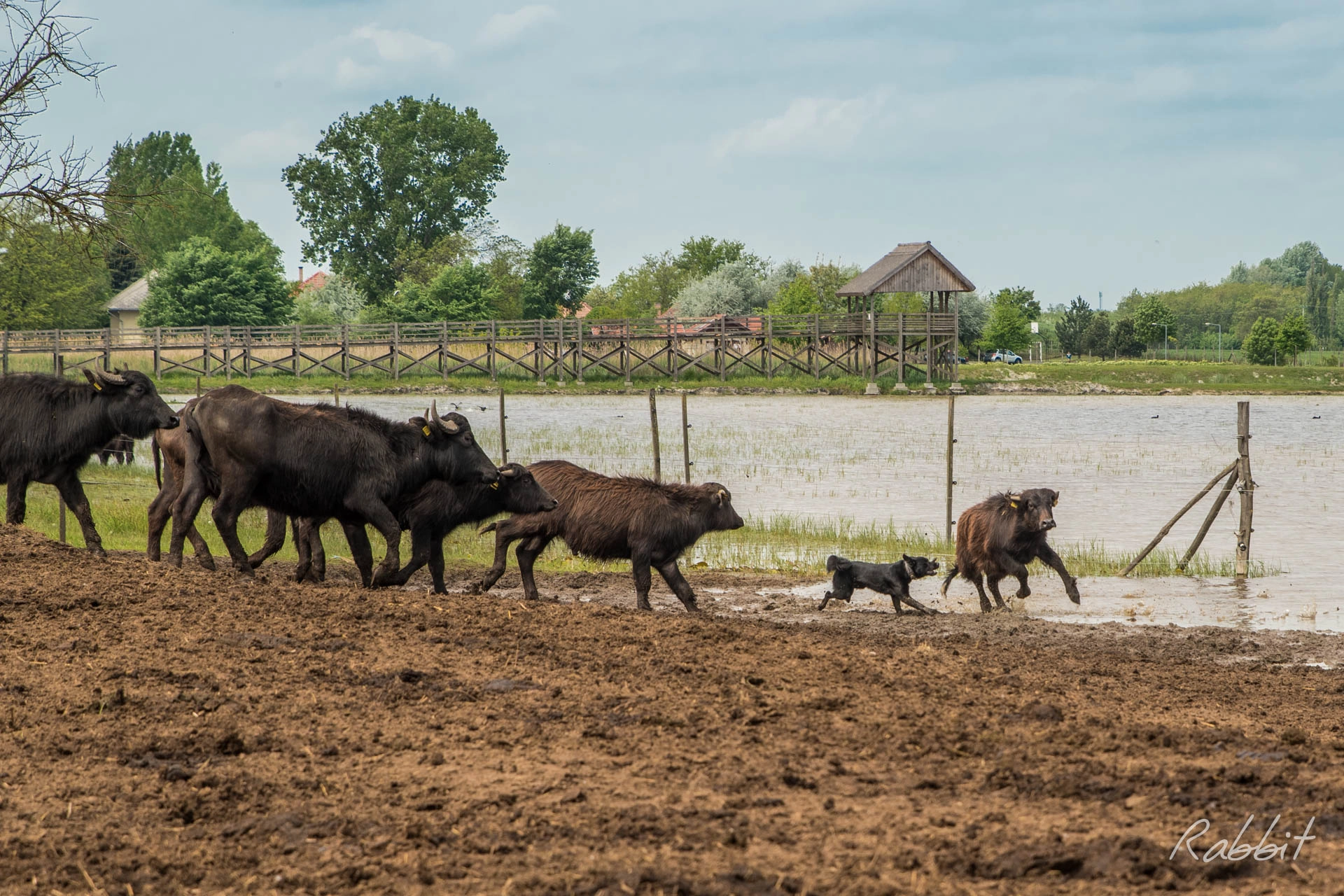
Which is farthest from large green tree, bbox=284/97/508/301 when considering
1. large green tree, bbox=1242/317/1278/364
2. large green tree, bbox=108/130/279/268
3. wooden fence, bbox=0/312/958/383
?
large green tree, bbox=1242/317/1278/364

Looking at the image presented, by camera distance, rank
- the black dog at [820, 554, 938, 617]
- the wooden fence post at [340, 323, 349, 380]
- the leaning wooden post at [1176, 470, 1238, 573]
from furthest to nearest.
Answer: the wooden fence post at [340, 323, 349, 380] → the leaning wooden post at [1176, 470, 1238, 573] → the black dog at [820, 554, 938, 617]

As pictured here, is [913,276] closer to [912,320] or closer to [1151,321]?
[912,320]

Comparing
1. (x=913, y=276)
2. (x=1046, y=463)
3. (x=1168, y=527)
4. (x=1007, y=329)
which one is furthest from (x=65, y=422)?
(x=1007, y=329)

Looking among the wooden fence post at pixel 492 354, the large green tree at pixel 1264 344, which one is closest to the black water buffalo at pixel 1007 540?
the wooden fence post at pixel 492 354

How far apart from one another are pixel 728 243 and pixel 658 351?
2140 inches

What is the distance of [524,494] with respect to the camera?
10.9m

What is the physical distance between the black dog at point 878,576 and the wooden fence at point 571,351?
45.3 metres

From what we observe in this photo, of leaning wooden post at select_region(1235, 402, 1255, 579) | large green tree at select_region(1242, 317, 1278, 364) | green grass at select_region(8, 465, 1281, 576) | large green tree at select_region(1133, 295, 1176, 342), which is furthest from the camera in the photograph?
large green tree at select_region(1133, 295, 1176, 342)

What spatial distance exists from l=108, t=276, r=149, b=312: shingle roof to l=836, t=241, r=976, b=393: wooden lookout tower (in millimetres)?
51970

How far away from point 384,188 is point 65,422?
8401cm

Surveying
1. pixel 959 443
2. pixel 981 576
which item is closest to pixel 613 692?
pixel 981 576

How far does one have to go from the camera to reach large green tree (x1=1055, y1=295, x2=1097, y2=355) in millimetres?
93438

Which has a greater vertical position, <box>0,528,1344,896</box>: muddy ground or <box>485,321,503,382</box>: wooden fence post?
<box>485,321,503,382</box>: wooden fence post

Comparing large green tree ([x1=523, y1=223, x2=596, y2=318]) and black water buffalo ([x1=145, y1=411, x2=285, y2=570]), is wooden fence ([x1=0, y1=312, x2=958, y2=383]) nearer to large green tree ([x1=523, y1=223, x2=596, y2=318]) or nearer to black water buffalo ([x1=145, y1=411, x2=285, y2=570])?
large green tree ([x1=523, y1=223, x2=596, y2=318])
